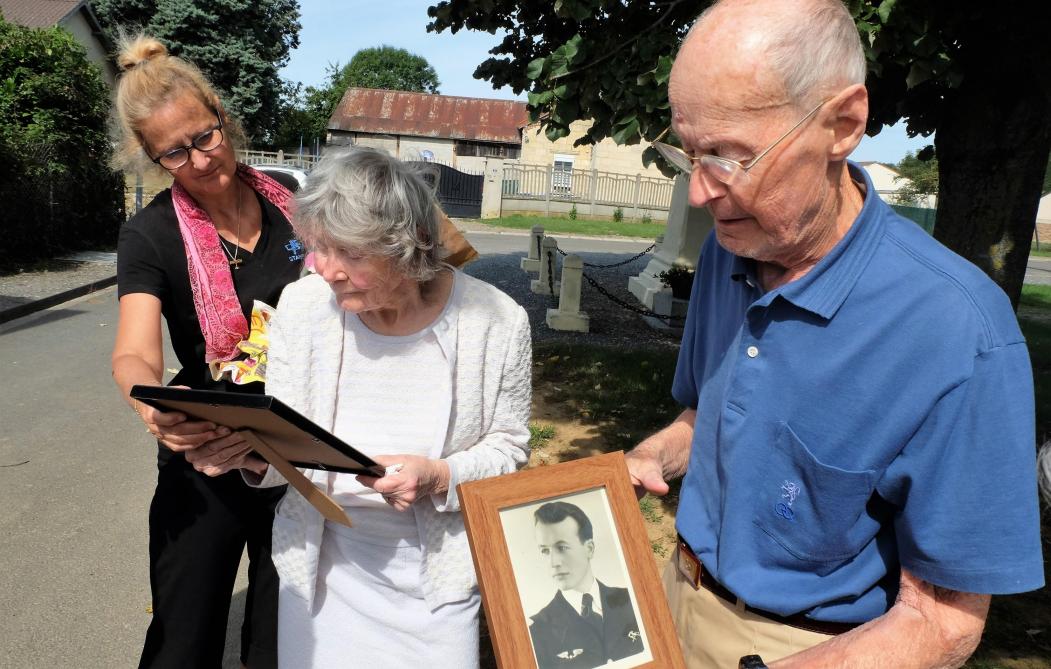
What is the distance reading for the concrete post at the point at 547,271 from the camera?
1269 cm

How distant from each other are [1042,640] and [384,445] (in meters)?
3.57

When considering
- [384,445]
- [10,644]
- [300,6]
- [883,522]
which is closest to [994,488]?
[883,522]

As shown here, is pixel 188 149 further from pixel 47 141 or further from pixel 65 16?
pixel 65 16

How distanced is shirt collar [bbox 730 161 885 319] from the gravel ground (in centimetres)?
795

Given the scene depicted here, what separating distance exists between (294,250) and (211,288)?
338 mm

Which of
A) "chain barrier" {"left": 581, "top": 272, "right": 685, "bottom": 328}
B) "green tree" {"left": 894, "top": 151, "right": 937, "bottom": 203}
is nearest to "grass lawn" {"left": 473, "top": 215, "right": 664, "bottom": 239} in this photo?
"green tree" {"left": 894, "top": 151, "right": 937, "bottom": 203}

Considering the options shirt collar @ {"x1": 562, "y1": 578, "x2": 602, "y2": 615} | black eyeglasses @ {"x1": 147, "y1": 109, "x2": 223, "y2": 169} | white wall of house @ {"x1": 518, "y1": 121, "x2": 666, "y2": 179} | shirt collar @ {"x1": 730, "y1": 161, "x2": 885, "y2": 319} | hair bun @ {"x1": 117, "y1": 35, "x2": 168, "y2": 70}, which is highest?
white wall of house @ {"x1": 518, "y1": 121, "x2": 666, "y2": 179}

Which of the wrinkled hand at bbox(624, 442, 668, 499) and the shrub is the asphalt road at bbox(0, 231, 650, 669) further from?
the shrub

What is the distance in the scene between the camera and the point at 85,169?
14320 millimetres

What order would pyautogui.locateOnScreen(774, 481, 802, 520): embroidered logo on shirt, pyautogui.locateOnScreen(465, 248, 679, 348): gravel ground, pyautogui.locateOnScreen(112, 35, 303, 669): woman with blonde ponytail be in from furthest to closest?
1. pyautogui.locateOnScreen(465, 248, 679, 348): gravel ground
2. pyautogui.locateOnScreen(112, 35, 303, 669): woman with blonde ponytail
3. pyautogui.locateOnScreen(774, 481, 802, 520): embroidered logo on shirt

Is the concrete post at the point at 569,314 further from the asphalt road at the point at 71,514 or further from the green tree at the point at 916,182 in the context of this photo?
the green tree at the point at 916,182

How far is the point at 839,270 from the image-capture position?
1.46 meters

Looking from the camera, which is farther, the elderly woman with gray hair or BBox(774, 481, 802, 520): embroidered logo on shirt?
the elderly woman with gray hair

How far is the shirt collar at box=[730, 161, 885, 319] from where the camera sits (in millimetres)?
1438
